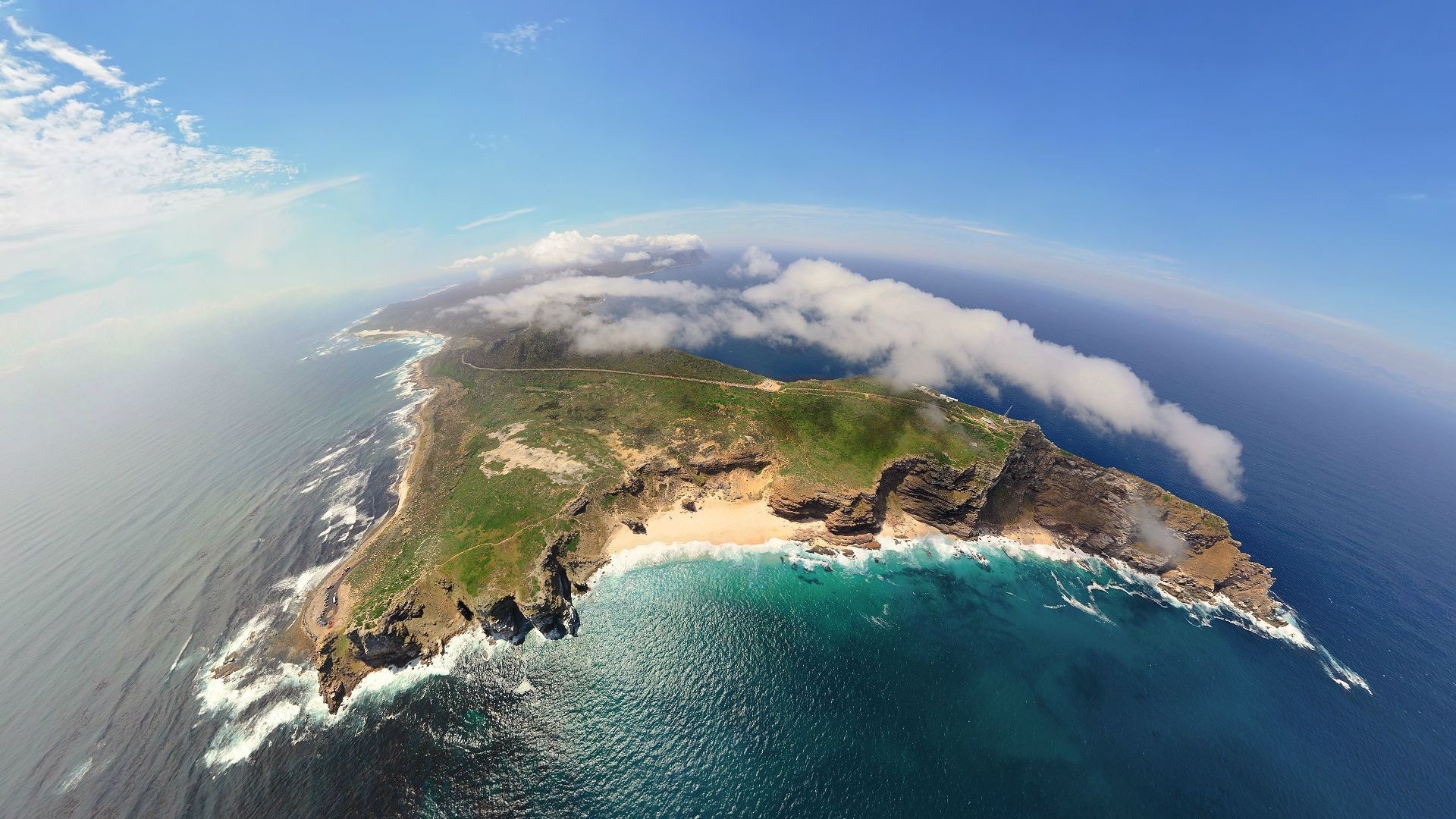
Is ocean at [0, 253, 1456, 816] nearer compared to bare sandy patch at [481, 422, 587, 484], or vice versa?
ocean at [0, 253, 1456, 816]

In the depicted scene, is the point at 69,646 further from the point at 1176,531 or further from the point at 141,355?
the point at 141,355

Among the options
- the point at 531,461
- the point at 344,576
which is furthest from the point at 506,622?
the point at 531,461

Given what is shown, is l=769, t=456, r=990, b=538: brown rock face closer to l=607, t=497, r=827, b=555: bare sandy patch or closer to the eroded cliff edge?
the eroded cliff edge

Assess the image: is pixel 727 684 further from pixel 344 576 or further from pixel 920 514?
pixel 344 576

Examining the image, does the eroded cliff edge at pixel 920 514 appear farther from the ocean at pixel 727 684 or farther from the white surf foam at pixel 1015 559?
the ocean at pixel 727 684

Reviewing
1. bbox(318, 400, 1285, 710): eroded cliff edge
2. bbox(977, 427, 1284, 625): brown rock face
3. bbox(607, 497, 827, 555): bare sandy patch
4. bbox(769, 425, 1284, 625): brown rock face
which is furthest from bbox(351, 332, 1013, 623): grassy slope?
bbox(607, 497, 827, 555): bare sandy patch
